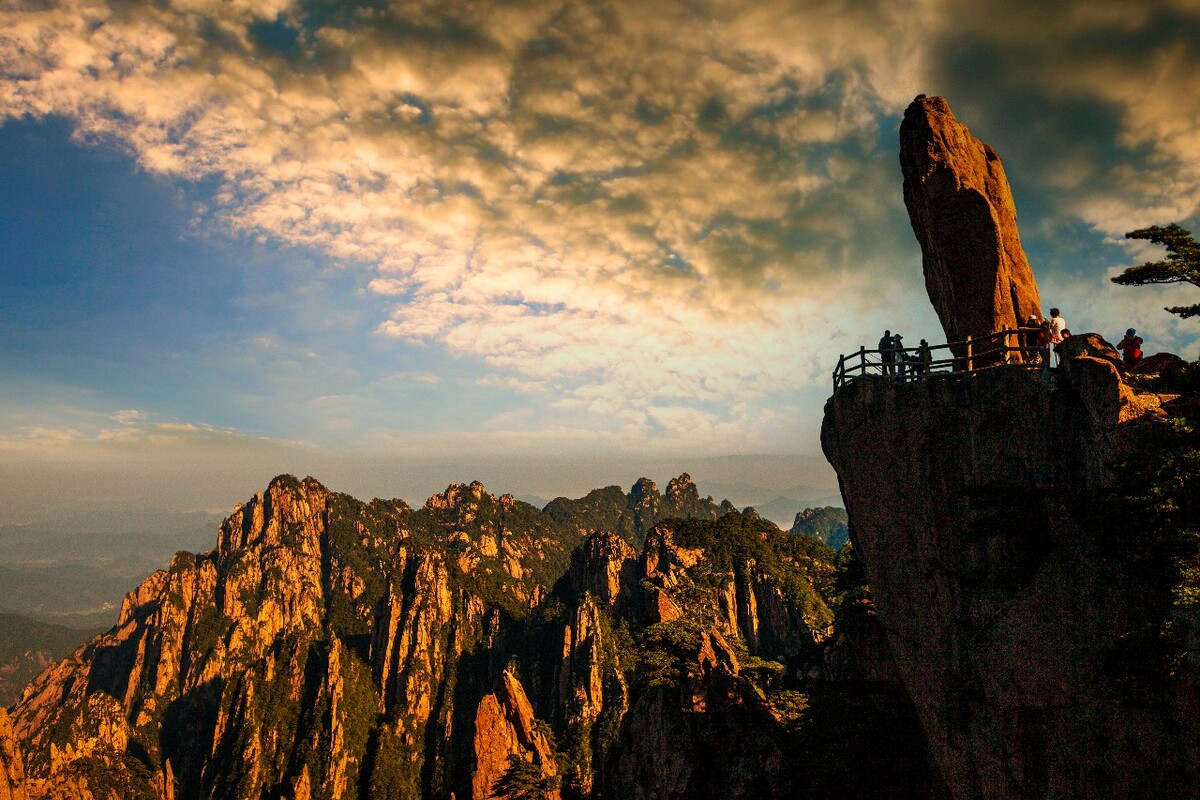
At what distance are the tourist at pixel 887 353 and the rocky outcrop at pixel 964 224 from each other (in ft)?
17.0

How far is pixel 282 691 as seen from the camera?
152000mm

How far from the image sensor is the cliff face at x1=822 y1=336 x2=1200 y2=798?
1555 centimetres

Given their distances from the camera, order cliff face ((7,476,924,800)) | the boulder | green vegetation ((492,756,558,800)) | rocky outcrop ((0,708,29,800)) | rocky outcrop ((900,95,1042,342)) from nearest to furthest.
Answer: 1. the boulder
2. rocky outcrop ((900,95,1042,342))
3. green vegetation ((492,756,558,800))
4. cliff face ((7,476,924,800))
5. rocky outcrop ((0,708,29,800))

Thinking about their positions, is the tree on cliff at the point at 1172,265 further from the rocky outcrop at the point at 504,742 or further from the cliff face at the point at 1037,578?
the rocky outcrop at the point at 504,742

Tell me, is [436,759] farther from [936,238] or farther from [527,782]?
[936,238]

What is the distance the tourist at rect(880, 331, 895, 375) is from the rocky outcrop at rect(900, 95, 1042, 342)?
17.0ft

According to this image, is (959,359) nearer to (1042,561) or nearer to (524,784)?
(1042,561)

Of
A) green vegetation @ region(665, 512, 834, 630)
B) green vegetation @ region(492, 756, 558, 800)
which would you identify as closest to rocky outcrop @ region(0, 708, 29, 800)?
green vegetation @ region(492, 756, 558, 800)

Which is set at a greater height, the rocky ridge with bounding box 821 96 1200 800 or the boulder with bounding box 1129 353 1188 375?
the boulder with bounding box 1129 353 1188 375

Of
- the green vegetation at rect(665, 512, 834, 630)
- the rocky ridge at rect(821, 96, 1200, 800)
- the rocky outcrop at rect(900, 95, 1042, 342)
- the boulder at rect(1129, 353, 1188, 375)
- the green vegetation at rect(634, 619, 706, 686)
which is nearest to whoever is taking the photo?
the rocky ridge at rect(821, 96, 1200, 800)

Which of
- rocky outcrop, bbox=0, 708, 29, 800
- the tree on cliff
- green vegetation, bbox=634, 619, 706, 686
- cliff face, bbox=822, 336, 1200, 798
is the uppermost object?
the tree on cliff

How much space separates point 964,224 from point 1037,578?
15788mm

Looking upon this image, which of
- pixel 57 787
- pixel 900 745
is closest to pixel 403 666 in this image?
pixel 57 787

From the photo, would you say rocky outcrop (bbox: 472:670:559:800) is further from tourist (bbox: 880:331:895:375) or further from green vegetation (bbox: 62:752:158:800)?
green vegetation (bbox: 62:752:158:800)
